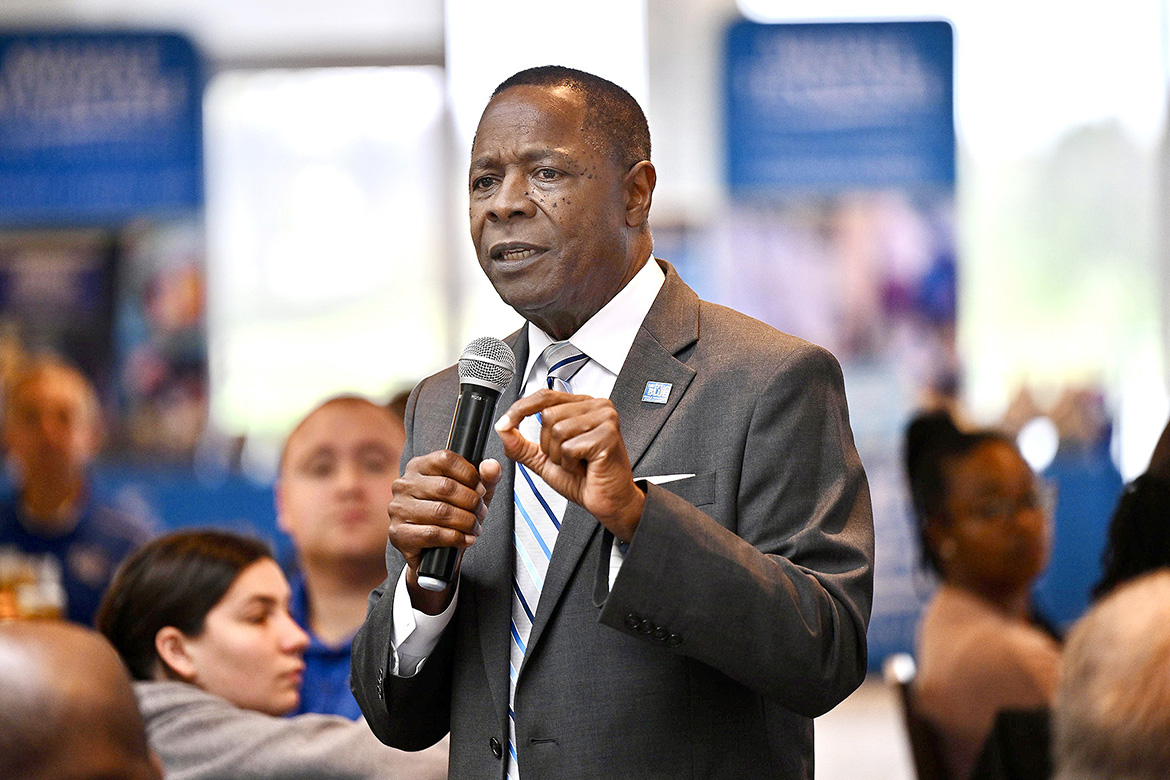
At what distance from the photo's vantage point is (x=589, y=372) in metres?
1.87

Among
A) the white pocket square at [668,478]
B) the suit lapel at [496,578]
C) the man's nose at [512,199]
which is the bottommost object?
the suit lapel at [496,578]

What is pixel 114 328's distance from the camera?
23.1 ft

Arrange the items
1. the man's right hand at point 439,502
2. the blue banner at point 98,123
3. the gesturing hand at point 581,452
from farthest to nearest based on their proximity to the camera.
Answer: the blue banner at point 98,123 < the man's right hand at point 439,502 < the gesturing hand at point 581,452

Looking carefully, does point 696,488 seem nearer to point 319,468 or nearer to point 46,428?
point 319,468

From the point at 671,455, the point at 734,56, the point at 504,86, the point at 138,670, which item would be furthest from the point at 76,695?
the point at 734,56

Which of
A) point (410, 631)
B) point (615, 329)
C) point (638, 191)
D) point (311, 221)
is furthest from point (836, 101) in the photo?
point (410, 631)

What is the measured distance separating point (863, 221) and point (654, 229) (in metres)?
1.22

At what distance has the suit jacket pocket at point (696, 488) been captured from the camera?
1724mm

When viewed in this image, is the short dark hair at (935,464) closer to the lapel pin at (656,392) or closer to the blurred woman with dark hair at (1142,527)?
the blurred woman with dark hair at (1142,527)

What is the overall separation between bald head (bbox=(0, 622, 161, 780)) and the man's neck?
73.8 inches

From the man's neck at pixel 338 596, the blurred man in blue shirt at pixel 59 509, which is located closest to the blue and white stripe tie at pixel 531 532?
the man's neck at pixel 338 596

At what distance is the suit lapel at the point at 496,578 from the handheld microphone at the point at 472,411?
0.08m

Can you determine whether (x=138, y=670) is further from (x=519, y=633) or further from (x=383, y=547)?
(x=519, y=633)

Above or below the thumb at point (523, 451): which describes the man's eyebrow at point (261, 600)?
below
